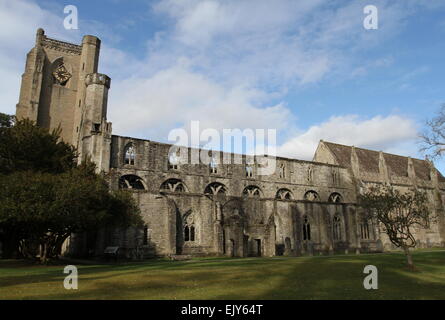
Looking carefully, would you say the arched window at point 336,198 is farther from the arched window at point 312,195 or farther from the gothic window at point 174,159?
the gothic window at point 174,159

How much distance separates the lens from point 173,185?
145 feet

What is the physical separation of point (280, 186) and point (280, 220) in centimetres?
849

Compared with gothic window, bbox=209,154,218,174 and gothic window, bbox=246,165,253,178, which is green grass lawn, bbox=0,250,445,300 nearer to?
gothic window, bbox=209,154,218,174

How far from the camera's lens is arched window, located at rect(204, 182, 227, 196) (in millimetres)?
47000

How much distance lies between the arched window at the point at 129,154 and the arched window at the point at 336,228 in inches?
1089

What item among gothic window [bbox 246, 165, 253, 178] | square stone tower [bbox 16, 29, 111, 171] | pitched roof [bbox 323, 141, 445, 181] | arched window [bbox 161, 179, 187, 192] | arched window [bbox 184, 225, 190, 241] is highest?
square stone tower [bbox 16, 29, 111, 171]

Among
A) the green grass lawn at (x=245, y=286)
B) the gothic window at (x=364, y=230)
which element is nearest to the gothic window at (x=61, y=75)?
the green grass lawn at (x=245, y=286)

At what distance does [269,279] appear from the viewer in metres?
16.2

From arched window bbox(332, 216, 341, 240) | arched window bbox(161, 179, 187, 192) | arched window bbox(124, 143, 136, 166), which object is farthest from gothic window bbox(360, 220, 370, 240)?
arched window bbox(124, 143, 136, 166)

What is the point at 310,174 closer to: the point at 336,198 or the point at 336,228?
the point at 336,198

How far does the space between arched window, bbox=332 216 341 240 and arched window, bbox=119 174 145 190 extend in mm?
25980

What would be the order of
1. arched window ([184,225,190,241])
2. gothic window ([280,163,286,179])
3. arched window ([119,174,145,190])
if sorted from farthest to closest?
gothic window ([280,163,286,179]), arched window ([119,174,145,190]), arched window ([184,225,190,241])

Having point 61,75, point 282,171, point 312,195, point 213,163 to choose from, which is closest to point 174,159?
point 213,163

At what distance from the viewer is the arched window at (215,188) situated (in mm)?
47000
